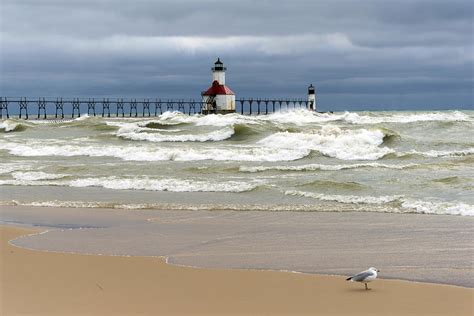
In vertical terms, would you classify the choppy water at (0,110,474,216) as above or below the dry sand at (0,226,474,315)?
below

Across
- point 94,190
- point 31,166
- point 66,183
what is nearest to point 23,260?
point 94,190

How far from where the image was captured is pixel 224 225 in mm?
10148

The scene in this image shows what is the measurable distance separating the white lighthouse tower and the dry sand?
50967 millimetres

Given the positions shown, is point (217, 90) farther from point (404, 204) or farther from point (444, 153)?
point (404, 204)

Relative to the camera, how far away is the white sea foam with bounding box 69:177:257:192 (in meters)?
14.4

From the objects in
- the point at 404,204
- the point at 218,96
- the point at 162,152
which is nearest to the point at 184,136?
the point at 162,152

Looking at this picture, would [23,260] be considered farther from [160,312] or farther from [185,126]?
[185,126]

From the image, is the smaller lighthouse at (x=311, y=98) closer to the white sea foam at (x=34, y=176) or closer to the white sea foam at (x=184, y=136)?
the white sea foam at (x=184, y=136)

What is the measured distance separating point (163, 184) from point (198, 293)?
29.9 feet

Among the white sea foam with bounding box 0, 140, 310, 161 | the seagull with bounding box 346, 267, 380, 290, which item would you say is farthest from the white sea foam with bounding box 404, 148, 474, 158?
the seagull with bounding box 346, 267, 380, 290

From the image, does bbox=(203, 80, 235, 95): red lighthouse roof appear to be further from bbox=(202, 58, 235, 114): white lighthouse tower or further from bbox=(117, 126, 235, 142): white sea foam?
bbox=(117, 126, 235, 142): white sea foam

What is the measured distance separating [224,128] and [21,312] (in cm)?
2873

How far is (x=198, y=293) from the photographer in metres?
6.18

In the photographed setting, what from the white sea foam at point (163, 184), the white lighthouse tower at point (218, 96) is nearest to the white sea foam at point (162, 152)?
the white sea foam at point (163, 184)
